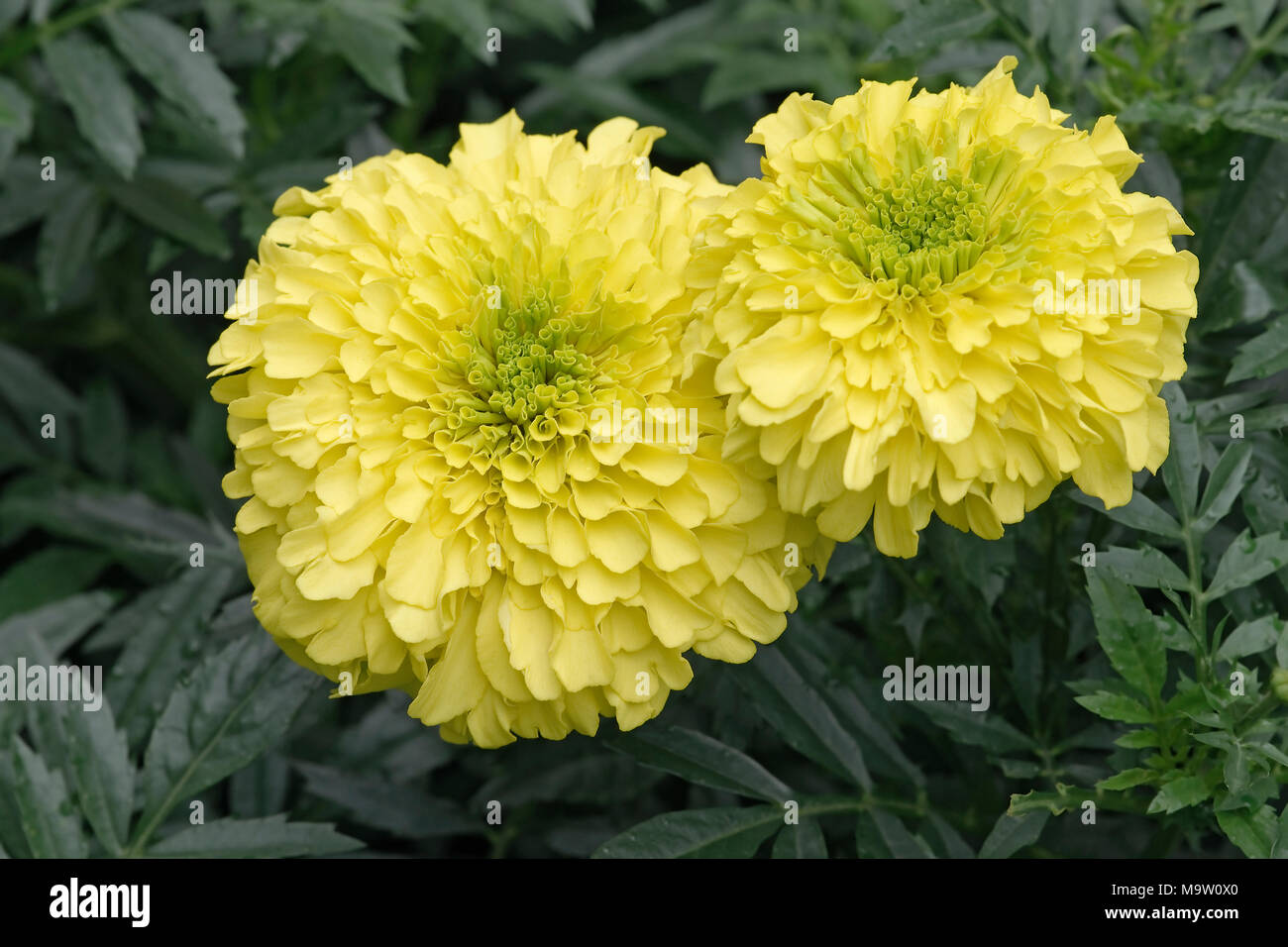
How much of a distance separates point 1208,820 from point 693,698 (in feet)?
1.90

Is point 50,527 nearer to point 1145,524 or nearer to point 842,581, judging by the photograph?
point 842,581

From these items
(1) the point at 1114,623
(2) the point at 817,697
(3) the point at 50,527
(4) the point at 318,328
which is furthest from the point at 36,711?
(1) the point at 1114,623

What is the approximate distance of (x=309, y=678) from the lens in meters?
1.38

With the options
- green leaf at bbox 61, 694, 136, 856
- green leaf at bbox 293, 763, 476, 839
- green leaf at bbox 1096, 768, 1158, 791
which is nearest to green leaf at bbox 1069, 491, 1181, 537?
green leaf at bbox 1096, 768, 1158, 791

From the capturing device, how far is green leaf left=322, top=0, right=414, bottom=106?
1669 mm

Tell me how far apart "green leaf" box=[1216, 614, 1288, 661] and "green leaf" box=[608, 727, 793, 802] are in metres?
0.47

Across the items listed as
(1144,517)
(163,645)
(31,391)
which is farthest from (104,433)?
(1144,517)

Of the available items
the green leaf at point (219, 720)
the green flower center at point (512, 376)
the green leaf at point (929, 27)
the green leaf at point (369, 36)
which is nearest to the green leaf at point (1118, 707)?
the green flower center at point (512, 376)

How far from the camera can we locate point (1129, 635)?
114 cm

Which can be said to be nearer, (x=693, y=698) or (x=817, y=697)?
(x=817, y=697)

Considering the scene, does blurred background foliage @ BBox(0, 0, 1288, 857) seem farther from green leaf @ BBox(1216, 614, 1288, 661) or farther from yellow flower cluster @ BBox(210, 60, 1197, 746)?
yellow flower cluster @ BBox(210, 60, 1197, 746)

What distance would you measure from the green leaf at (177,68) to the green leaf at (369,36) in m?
0.17
